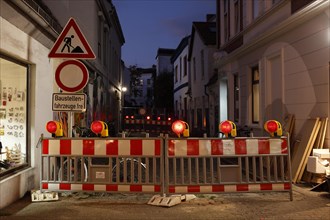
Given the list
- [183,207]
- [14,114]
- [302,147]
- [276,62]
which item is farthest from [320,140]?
[14,114]

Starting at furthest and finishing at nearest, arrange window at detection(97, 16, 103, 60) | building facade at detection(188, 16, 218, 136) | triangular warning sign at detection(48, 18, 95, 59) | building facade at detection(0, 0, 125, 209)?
1. building facade at detection(188, 16, 218, 136)
2. window at detection(97, 16, 103, 60)
3. triangular warning sign at detection(48, 18, 95, 59)
4. building facade at detection(0, 0, 125, 209)

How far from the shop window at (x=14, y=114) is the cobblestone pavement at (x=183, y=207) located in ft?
3.08

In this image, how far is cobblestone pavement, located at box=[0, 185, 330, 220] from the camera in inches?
227

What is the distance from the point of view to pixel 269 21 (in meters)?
11.6

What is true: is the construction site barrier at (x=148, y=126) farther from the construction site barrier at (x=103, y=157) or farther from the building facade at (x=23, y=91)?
the construction site barrier at (x=103, y=157)

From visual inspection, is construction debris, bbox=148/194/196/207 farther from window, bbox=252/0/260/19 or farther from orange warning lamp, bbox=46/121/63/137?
window, bbox=252/0/260/19

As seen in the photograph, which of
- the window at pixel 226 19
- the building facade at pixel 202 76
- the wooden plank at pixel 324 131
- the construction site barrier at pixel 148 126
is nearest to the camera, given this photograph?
the wooden plank at pixel 324 131

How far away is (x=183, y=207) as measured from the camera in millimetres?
6316

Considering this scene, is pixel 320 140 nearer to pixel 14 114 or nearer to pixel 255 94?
pixel 255 94

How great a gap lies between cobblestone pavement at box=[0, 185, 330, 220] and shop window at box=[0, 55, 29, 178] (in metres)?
0.94

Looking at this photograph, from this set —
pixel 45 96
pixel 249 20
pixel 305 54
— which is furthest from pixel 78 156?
pixel 249 20

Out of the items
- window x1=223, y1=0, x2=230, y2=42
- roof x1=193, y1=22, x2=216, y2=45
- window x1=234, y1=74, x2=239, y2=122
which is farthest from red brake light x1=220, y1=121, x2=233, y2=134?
roof x1=193, y1=22, x2=216, y2=45

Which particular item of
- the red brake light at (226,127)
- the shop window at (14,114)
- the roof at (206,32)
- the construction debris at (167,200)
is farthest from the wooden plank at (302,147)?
the roof at (206,32)

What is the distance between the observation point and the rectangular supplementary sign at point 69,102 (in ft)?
21.9
